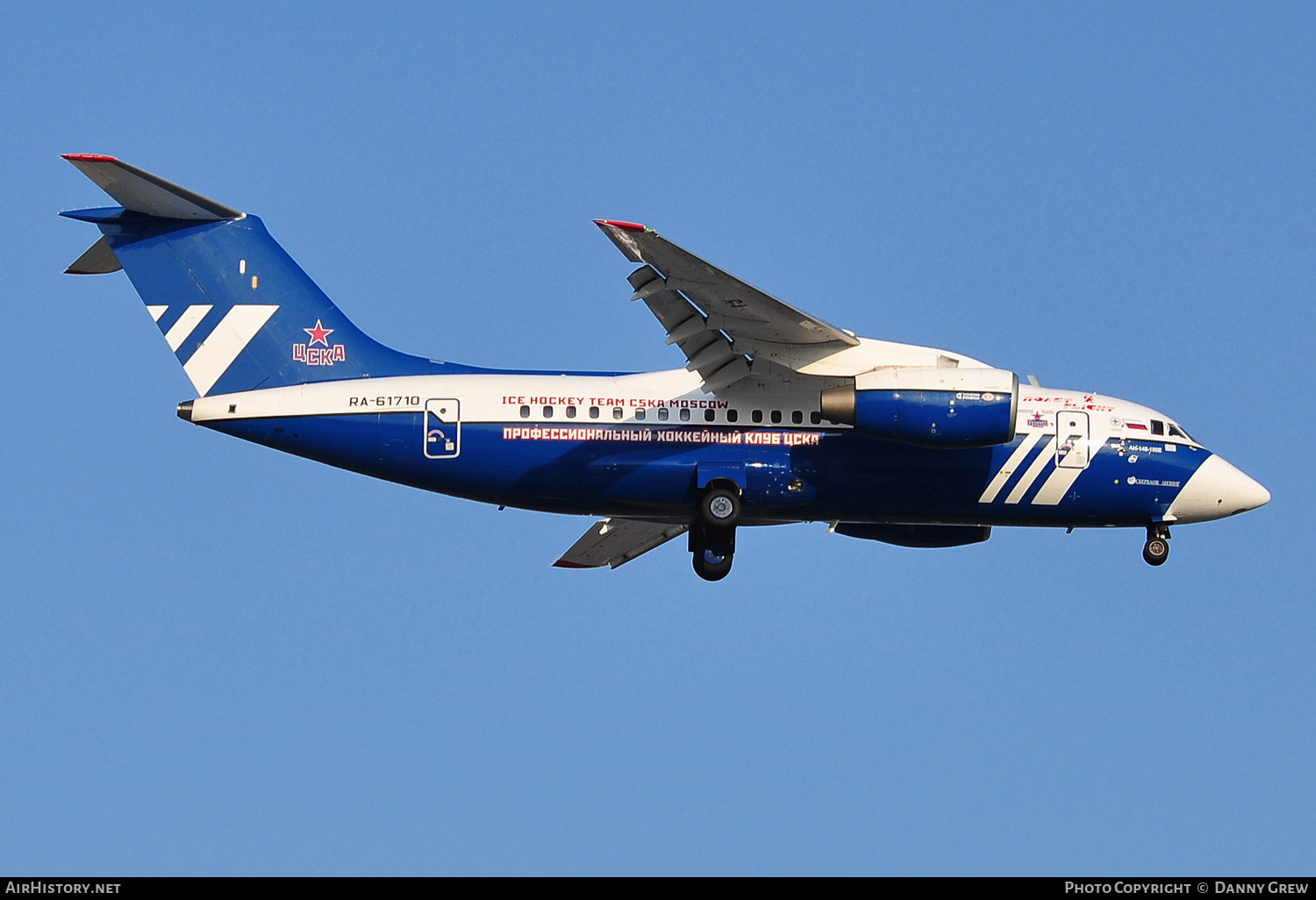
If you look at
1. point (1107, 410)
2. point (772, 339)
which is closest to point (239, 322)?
point (772, 339)

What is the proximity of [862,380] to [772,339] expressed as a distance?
3.72 feet

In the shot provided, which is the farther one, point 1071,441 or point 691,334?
point 1071,441

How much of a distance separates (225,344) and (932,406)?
779 centimetres

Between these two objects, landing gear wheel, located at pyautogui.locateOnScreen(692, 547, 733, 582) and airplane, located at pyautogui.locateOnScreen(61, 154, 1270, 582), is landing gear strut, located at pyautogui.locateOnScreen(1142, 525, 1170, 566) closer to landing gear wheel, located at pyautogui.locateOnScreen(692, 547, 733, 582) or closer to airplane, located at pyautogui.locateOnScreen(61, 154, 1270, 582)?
airplane, located at pyautogui.locateOnScreen(61, 154, 1270, 582)

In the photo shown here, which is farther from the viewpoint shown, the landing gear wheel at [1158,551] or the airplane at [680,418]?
the landing gear wheel at [1158,551]

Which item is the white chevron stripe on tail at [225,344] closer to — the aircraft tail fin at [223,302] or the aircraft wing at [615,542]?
the aircraft tail fin at [223,302]

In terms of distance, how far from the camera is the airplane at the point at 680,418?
2066 cm

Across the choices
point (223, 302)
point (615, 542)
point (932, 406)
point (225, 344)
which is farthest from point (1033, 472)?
point (223, 302)

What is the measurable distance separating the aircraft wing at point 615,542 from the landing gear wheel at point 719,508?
280 centimetres

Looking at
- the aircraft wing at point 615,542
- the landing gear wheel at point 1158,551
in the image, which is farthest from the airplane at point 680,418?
the aircraft wing at point 615,542

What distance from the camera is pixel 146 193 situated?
20.9 meters

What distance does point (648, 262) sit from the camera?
63.1 ft

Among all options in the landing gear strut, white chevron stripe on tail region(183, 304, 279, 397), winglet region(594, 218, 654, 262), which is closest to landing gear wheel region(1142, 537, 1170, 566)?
the landing gear strut

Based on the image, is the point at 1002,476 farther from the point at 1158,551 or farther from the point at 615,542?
the point at 615,542
